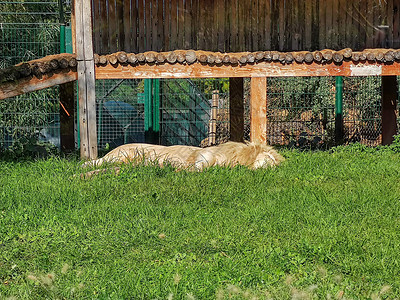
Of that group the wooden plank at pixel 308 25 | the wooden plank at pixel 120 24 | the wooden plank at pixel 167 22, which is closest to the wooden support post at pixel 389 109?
the wooden plank at pixel 308 25

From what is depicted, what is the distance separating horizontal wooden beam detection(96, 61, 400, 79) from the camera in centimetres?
846

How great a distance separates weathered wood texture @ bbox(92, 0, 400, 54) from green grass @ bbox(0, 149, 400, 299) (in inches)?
101

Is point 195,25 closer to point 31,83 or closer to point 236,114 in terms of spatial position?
point 236,114

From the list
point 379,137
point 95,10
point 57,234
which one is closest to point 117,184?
point 57,234

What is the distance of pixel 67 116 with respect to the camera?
9.82 meters

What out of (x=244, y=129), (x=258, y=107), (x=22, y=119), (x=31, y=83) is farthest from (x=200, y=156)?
(x=22, y=119)

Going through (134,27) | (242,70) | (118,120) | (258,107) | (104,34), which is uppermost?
(134,27)

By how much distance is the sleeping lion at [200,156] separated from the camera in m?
7.66

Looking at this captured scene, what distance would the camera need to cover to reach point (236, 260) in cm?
403

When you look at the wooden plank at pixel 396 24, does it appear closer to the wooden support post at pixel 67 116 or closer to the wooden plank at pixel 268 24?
the wooden plank at pixel 268 24

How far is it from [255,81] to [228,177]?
7.51 feet

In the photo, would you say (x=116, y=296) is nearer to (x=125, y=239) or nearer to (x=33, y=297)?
(x=33, y=297)

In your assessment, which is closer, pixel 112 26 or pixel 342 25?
pixel 112 26

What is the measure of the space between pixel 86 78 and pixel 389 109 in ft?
18.4
